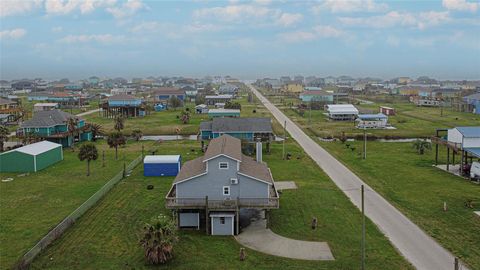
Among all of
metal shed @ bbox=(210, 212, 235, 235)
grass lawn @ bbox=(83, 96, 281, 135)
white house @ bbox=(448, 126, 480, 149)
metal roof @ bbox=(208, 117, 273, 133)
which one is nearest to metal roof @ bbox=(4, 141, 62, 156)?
metal roof @ bbox=(208, 117, 273, 133)

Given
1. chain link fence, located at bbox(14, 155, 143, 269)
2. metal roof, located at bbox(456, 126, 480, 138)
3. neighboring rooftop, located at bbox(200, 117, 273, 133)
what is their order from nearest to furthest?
chain link fence, located at bbox(14, 155, 143, 269)
metal roof, located at bbox(456, 126, 480, 138)
neighboring rooftop, located at bbox(200, 117, 273, 133)

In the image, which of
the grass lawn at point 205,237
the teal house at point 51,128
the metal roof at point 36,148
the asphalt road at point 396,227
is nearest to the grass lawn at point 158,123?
the teal house at point 51,128

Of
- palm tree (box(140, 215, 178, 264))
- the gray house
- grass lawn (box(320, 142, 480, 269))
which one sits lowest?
grass lawn (box(320, 142, 480, 269))

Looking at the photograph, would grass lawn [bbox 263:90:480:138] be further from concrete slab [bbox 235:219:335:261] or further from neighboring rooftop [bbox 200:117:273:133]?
concrete slab [bbox 235:219:335:261]

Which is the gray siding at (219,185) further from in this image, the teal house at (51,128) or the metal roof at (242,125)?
the teal house at (51,128)

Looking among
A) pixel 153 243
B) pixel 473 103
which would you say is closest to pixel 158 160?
pixel 153 243

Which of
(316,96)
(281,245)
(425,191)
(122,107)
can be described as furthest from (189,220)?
(316,96)

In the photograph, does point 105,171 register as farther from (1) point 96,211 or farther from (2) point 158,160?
(1) point 96,211
